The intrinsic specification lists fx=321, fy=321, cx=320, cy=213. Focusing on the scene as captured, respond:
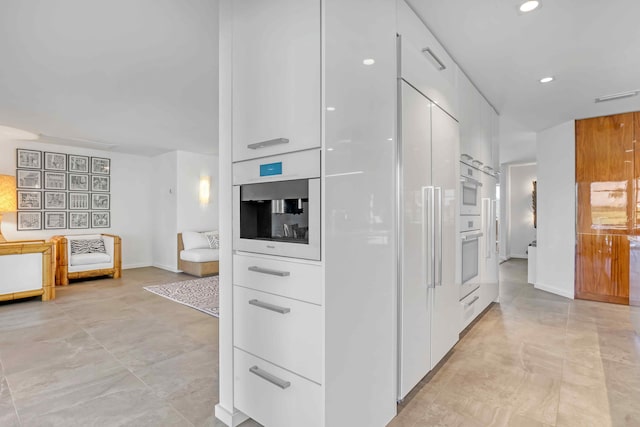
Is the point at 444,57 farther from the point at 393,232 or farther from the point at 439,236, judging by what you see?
the point at 393,232

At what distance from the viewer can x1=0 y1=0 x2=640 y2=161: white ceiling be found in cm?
214

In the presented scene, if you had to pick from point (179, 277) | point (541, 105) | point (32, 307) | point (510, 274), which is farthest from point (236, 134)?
point (510, 274)

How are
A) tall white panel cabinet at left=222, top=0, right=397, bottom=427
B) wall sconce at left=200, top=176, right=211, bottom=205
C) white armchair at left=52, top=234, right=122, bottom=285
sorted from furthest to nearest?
wall sconce at left=200, top=176, right=211, bottom=205
white armchair at left=52, top=234, right=122, bottom=285
tall white panel cabinet at left=222, top=0, right=397, bottom=427

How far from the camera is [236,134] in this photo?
180 centimetres

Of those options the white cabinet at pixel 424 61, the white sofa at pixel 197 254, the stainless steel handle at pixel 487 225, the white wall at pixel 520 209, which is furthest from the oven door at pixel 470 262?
the white wall at pixel 520 209

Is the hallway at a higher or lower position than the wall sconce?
lower

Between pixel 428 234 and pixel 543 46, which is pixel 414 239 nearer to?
pixel 428 234

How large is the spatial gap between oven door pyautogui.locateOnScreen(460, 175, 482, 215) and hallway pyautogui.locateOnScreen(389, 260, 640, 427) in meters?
1.24

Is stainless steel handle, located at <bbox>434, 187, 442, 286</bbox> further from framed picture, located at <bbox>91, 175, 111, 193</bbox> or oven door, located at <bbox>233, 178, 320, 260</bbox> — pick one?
framed picture, located at <bbox>91, 175, 111, 193</bbox>

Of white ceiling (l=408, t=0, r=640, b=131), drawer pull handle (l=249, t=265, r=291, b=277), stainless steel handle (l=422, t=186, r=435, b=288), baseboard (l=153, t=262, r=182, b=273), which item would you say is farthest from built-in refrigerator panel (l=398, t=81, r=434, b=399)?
baseboard (l=153, t=262, r=182, b=273)

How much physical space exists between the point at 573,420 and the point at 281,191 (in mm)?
2173

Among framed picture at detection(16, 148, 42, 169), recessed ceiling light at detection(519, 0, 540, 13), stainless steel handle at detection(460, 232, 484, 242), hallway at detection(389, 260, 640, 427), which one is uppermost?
recessed ceiling light at detection(519, 0, 540, 13)

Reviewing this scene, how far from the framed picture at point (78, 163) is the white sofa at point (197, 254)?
2197 millimetres

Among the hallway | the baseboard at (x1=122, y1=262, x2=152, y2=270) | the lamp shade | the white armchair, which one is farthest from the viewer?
the baseboard at (x1=122, y1=262, x2=152, y2=270)
